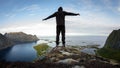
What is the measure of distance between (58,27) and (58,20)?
2.74 ft

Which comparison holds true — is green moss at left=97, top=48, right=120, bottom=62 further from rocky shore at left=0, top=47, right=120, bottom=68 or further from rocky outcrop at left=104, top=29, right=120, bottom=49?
rocky shore at left=0, top=47, right=120, bottom=68

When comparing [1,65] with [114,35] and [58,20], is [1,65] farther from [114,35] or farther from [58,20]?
[114,35]

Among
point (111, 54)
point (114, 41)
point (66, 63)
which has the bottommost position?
point (111, 54)

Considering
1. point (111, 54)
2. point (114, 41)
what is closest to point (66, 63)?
point (111, 54)

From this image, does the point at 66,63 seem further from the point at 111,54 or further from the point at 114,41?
the point at 114,41

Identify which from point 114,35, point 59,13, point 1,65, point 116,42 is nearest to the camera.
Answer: point 1,65

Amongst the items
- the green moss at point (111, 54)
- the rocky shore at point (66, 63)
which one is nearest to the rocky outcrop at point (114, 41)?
the green moss at point (111, 54)

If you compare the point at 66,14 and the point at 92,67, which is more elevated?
the point at 66,14

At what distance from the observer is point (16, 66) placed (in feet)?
26.0

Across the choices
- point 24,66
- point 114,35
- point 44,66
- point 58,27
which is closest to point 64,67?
point 44,66

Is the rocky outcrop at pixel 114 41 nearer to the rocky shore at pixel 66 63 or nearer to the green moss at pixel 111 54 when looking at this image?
the green moss at pixel 111 54

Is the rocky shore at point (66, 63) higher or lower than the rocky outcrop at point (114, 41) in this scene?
higher

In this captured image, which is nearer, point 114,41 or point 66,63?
point 66,63

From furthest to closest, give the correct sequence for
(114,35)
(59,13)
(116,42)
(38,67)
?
1. (114,35)
2. (116,42)
3. (59,13)
4. (38,67)
